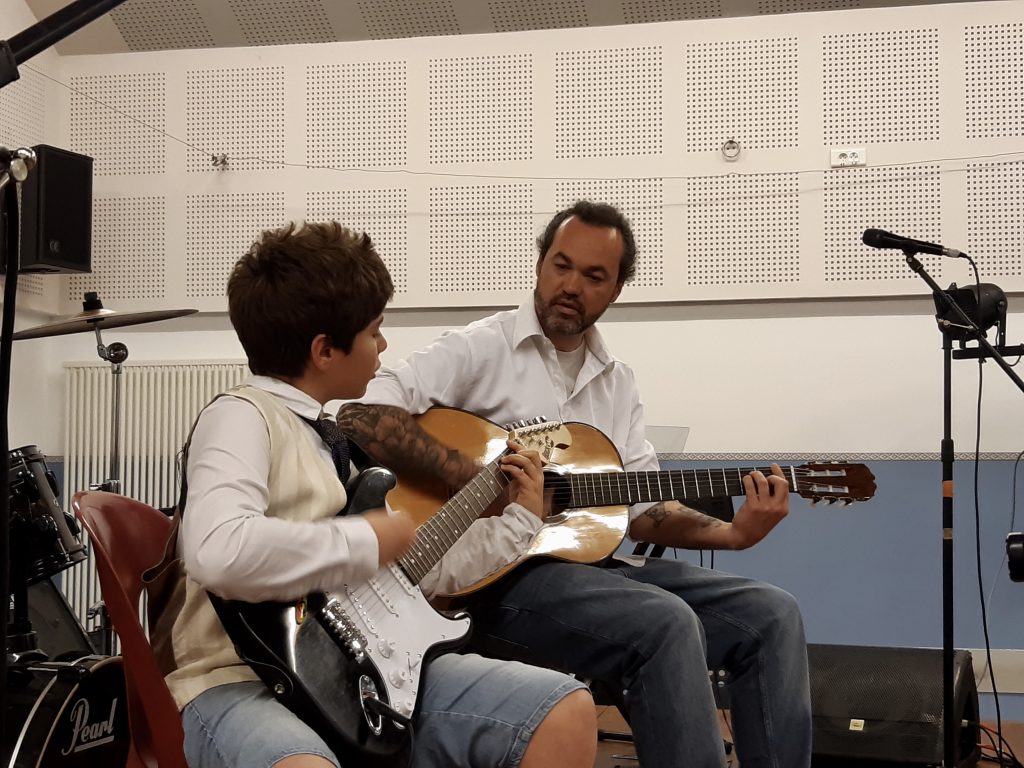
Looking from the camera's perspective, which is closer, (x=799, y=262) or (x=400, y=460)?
(x=400, y=460)

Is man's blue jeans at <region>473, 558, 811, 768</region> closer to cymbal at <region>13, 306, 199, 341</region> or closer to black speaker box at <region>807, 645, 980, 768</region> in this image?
black speaker box at <region>807, 645, 980, 768</region>

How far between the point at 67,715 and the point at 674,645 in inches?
46.3

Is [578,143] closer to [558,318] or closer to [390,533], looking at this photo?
[558,318]

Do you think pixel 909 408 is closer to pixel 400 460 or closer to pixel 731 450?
pixel 731 450

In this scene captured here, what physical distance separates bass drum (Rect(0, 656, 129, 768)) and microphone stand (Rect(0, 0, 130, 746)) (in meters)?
0.89

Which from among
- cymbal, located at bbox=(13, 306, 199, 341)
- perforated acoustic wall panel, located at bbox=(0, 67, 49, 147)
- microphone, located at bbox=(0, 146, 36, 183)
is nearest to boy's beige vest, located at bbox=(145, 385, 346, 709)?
microphone, located at bbox=(0, 146, 36, 183)

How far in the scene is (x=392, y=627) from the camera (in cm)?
165

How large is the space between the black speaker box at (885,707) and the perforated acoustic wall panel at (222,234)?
3051 mm

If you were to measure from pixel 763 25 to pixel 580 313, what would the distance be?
262 cm

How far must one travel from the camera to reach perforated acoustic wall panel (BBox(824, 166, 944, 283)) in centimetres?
461

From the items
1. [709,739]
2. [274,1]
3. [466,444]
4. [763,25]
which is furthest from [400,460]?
[274,1]

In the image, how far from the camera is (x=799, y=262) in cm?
469

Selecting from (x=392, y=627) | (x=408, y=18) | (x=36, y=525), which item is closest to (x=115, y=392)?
(x=36, y=525)

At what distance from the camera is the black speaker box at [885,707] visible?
10.4ft
